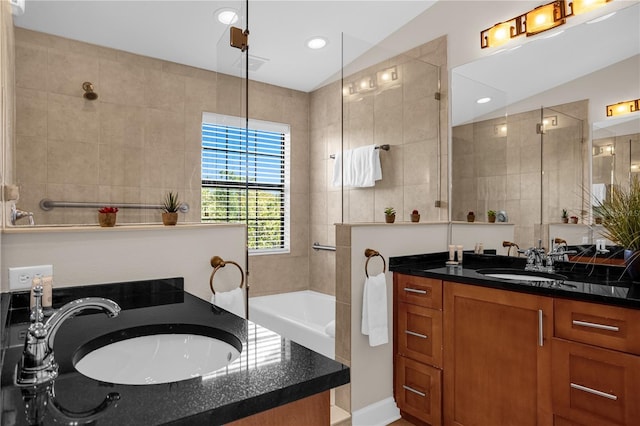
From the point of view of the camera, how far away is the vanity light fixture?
1913mm

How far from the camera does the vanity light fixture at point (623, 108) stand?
6.28 feet

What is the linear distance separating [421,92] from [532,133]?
0.85 m

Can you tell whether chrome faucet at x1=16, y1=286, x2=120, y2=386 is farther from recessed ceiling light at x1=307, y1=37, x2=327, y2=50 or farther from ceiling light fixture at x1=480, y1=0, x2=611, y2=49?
recessed ceiling light at x1=307, y1=37, x2=327, y2=50

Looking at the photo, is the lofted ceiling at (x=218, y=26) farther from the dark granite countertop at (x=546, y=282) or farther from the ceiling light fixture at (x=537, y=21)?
the dark granite countertop at (x=546, y=282)

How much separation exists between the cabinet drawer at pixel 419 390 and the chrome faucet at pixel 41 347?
1861 mm

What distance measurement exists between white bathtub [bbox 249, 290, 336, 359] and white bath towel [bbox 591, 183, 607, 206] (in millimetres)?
2003

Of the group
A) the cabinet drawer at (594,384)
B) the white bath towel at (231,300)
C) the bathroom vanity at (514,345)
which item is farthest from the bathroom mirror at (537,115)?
the white bath towel at (231,300)

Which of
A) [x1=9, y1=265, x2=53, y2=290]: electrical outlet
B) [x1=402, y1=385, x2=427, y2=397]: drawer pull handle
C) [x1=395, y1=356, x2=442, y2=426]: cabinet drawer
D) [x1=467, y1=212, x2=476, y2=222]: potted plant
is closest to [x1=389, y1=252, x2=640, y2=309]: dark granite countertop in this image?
[x1=467, y1=212, x2=476, y2=222]: potted plant

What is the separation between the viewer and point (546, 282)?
1.87 m

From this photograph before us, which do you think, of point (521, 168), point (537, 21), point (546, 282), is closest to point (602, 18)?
point (537, 21)

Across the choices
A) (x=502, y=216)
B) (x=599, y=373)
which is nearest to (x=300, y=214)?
(x=502, y=216)

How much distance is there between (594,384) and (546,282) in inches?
18.6

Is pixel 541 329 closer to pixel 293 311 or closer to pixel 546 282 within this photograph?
pixel 546 282

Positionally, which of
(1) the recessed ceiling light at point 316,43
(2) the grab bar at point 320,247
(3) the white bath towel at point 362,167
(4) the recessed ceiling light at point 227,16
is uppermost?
(1) the recessed ceiling light at point 316,43
